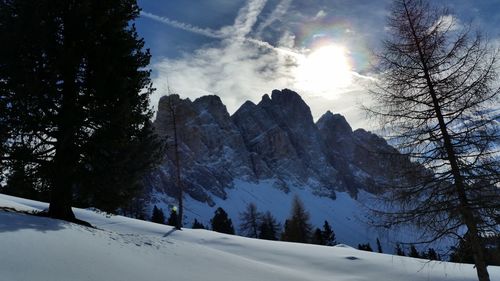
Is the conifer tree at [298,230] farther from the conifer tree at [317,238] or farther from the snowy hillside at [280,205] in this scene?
the snowy hillside at [280,205]

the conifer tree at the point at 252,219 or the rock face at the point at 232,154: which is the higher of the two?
the rock face at the point at 232,154

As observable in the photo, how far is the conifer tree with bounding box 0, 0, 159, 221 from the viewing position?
10297mm

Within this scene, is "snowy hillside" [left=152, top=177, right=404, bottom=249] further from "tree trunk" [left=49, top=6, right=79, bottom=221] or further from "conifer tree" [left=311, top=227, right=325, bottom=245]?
"tree trunk" [left=49, top=6, right=79, bottom=221]

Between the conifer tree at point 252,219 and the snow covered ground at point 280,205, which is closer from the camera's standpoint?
the conifer tree at point 252,219

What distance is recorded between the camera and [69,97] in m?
11.2

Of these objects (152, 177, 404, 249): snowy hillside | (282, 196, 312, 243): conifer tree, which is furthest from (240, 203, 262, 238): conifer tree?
(152, 177, 404, 249): snowy hillside

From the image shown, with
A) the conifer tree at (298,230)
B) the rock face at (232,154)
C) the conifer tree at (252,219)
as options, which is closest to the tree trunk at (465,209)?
the conifer tree at (298,230)

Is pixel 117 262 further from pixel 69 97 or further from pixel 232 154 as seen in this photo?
pixel 232 154

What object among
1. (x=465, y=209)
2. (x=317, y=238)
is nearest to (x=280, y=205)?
(x=317, y=238)

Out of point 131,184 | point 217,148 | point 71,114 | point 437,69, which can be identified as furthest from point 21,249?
point 217,148

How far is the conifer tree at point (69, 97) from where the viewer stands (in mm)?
10297

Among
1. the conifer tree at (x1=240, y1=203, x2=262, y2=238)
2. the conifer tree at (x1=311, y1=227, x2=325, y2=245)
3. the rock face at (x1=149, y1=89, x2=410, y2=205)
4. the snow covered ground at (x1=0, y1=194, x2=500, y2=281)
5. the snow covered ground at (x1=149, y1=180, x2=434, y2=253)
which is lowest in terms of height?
the snow covered ground at (x1=0, y1=194, x2=500, y2=281)

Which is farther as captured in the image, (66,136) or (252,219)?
(252,219)

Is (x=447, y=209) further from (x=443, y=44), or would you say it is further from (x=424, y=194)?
(x=443, y=44)
